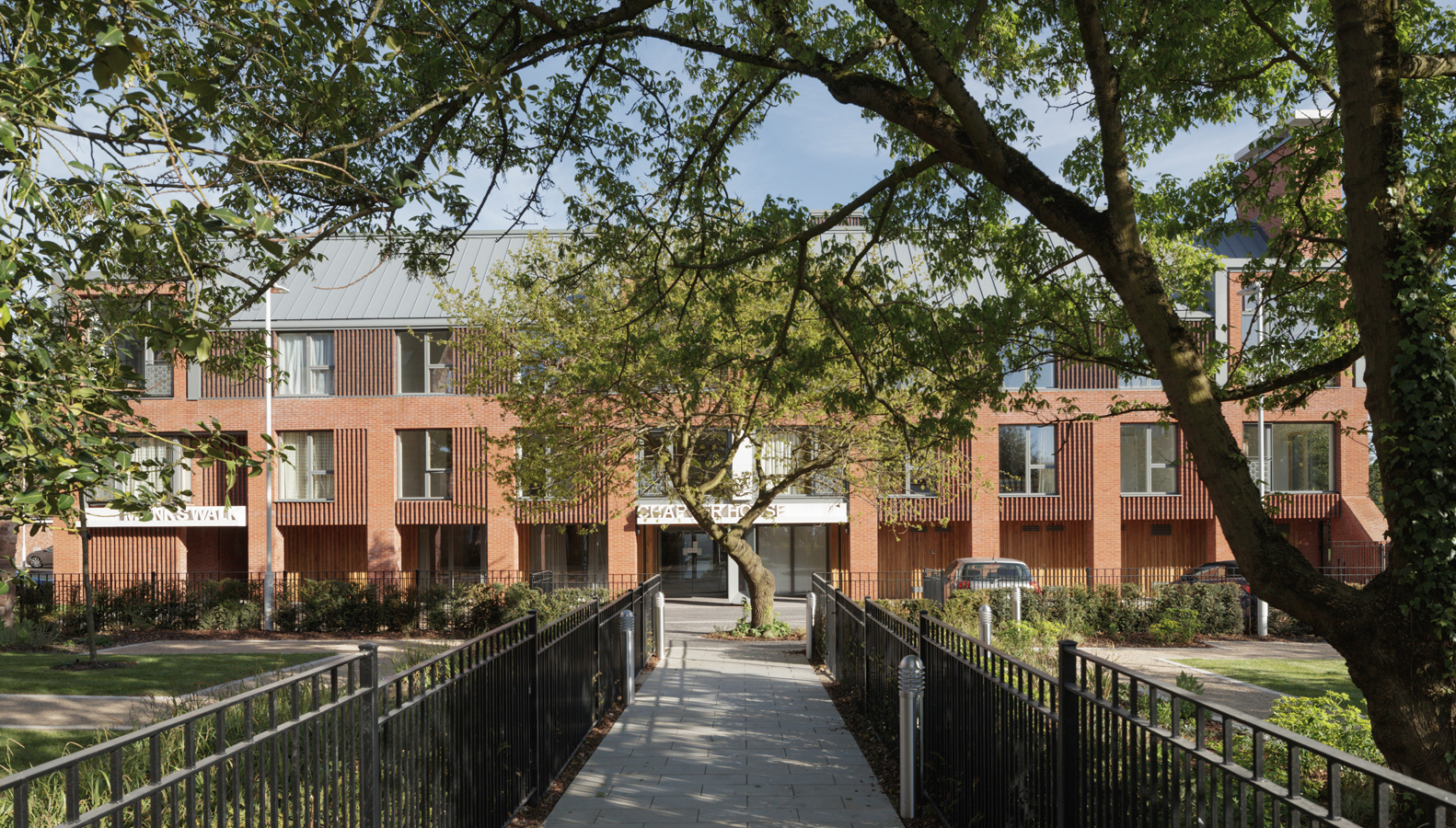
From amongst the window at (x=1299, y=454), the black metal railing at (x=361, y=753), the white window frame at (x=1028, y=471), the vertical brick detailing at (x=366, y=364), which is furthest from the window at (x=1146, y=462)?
the black metal railing at (x=361, y=753)

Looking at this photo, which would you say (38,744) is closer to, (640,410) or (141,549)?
(640,410)

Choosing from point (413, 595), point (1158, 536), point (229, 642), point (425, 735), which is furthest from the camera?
point (1158, 536)

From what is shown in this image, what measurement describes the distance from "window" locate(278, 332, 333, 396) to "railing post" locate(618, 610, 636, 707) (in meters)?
24.5

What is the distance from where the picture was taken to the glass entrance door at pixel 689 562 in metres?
35.4

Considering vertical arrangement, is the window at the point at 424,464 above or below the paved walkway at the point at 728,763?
above

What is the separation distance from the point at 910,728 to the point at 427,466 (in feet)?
92.2

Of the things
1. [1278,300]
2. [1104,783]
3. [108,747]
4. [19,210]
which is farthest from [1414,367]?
[19,210]

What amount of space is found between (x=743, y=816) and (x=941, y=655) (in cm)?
178

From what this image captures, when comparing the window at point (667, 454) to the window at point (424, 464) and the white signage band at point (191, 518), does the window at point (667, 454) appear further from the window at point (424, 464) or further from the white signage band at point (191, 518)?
the white signage band at point (191, 518)

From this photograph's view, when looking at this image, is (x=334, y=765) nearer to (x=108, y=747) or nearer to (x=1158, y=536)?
(x=108, y=747)

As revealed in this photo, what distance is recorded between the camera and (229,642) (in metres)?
21.0

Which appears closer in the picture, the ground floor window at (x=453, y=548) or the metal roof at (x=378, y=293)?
the metal roof at (x=378, y=293)

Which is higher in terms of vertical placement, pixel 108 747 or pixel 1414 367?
pixel 1414 367

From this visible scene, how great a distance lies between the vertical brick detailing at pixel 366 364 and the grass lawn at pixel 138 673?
1533cm
